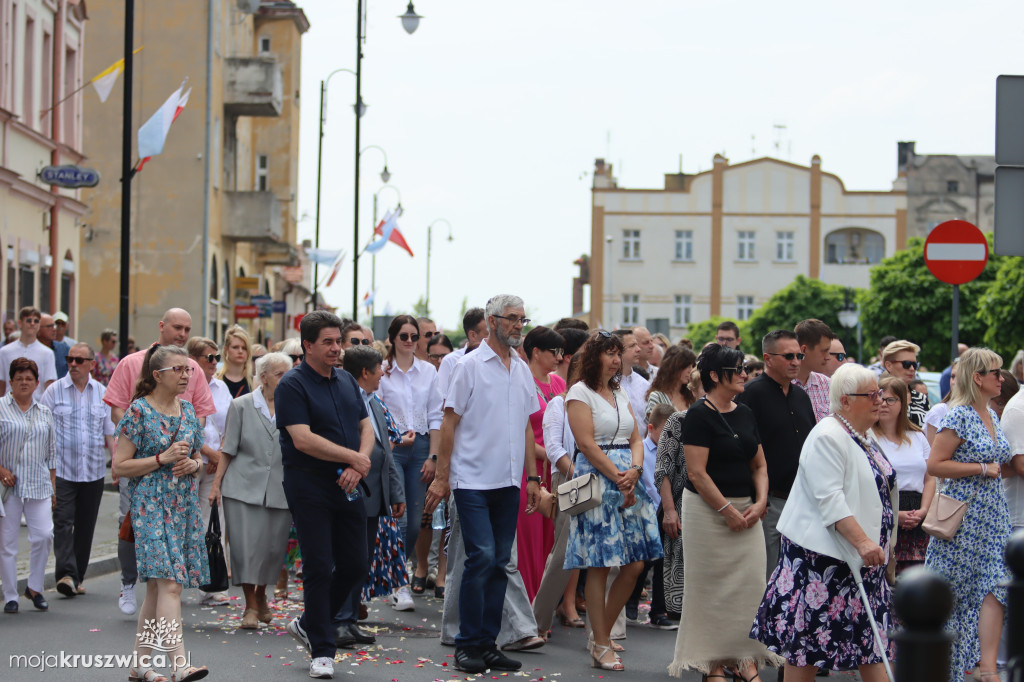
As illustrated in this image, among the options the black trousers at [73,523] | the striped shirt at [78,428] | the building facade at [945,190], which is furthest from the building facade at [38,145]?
the building facade at [945,190]

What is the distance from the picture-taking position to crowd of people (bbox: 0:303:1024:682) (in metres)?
6.53

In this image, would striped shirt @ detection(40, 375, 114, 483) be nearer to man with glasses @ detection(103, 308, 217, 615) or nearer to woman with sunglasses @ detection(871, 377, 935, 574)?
man with glasses @ detection(103, 308, 217, 615)

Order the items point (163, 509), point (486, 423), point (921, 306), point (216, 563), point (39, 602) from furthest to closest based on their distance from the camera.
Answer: point (921, 306) < point (39, 602) < point (216, 563) < point (486, 423) < point (163, 509)

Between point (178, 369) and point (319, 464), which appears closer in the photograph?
point (319, 464)

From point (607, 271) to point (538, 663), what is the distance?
69.7 meters

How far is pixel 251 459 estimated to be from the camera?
31.9ft

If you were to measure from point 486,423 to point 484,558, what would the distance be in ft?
2.67

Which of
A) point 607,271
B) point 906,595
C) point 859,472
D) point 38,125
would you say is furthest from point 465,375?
point 607,271

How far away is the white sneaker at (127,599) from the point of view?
9.75m

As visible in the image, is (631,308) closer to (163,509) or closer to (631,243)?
(631,243)

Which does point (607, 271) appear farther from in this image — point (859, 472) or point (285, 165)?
point (859, 472)

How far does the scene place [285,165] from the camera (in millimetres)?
50875

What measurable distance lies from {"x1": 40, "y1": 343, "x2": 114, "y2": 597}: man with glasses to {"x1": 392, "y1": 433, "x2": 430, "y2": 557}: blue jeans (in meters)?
2.38

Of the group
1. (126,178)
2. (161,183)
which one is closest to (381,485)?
(126,178)
